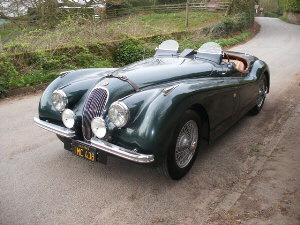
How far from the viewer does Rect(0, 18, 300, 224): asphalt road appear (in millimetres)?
3049

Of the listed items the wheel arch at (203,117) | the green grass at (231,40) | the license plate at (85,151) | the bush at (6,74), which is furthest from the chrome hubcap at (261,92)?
the green grass at (231,40)

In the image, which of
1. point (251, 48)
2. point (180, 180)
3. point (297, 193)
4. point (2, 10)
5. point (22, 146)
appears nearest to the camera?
point (297, 193)

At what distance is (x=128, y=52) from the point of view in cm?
1042

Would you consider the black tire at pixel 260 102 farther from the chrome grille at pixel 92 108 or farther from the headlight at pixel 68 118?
Result: the headlight at pixel 68 118

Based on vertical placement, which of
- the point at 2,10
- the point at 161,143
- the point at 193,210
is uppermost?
the point at 2,10

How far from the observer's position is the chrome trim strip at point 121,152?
3.00 meters

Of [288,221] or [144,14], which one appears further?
[144,14]

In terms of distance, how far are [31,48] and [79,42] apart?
Result: 5.27 feet

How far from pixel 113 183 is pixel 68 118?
907 mm

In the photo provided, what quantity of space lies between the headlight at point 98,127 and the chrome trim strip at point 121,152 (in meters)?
0.07

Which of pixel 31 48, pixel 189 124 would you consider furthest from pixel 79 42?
pixel 189 124

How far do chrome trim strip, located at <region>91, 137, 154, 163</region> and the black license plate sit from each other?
14cm

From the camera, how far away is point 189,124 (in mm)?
3586

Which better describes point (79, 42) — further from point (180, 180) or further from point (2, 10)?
point (2, 10)
